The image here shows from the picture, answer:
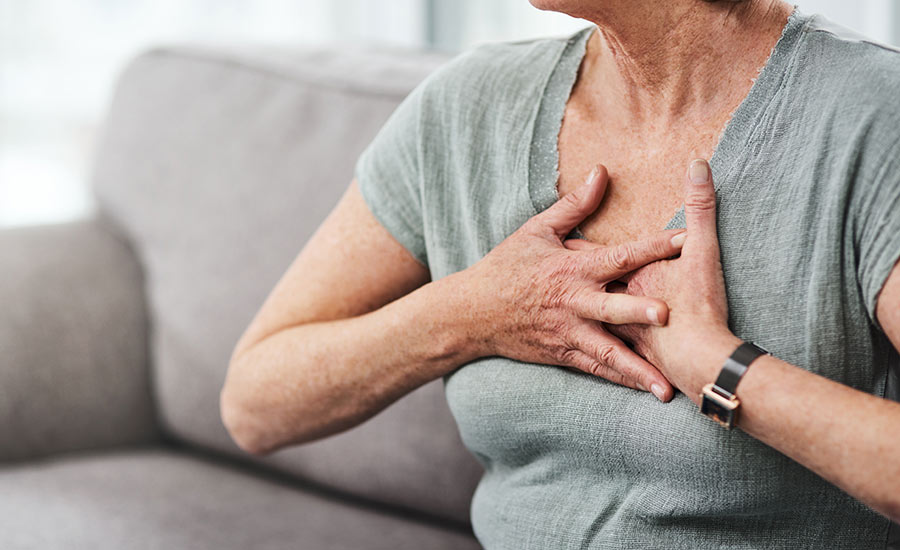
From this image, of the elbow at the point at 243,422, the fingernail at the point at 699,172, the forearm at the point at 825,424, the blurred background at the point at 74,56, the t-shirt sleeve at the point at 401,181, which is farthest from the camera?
the blurred background at the point at 74,56

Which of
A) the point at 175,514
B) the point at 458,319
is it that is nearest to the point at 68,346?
the point at 175,514

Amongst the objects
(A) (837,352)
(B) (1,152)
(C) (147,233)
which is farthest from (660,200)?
(B) (1,152)

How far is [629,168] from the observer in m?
0.82

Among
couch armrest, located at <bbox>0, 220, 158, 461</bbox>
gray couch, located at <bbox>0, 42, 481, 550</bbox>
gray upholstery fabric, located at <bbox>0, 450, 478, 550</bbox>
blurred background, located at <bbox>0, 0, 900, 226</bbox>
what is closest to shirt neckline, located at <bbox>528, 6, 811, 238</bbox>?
gray couch, located at <bbox>0, 42, 481, 550</bbox>

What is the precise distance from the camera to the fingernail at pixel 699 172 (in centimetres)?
73

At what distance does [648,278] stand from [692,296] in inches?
2.0

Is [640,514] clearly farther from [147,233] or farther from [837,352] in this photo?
[147,233]

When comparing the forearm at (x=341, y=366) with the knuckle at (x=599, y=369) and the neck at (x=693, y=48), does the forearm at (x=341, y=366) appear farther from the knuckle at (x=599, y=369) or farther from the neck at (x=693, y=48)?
the neck at (x=693, y=48)

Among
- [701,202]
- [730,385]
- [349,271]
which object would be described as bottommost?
[349,271]

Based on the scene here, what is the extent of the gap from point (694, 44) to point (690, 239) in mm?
184

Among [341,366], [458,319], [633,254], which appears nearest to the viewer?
[633,254]

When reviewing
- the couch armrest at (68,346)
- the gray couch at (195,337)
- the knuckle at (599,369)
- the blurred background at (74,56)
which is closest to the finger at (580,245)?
the knuckle at (599,369)

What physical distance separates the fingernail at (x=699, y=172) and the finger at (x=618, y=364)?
15 cm

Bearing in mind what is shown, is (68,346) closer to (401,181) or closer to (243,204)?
(243,204)
